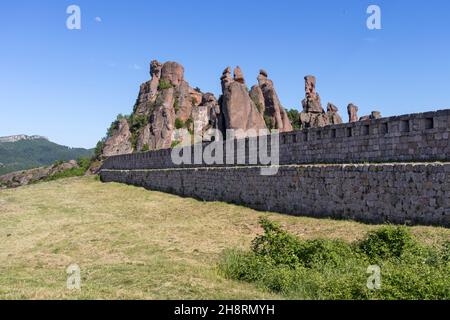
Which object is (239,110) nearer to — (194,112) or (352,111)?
(194,112)

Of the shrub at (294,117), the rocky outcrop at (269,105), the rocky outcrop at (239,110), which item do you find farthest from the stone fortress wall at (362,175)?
the shrub at (294,117)

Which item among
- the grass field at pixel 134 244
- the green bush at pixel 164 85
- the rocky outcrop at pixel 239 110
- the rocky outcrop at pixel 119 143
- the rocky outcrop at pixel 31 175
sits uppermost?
the green bush at pixel 164 85

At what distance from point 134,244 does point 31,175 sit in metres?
68.9

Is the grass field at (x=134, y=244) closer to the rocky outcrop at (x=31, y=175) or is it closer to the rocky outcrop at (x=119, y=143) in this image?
the rocky outcrop at (x=119, y=143)

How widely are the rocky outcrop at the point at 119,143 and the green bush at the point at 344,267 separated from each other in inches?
2216

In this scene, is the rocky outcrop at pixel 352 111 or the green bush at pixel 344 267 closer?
the green bush at pixel 344 267

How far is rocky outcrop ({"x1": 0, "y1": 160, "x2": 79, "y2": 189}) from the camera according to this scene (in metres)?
71.9

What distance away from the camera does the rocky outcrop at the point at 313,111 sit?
58.6m

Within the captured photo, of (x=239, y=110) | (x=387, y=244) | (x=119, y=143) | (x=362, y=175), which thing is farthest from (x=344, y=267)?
(x=119, y=143)

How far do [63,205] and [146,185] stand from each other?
9943mm

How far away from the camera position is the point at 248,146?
22078 millimetres

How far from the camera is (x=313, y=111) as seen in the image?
205 feet

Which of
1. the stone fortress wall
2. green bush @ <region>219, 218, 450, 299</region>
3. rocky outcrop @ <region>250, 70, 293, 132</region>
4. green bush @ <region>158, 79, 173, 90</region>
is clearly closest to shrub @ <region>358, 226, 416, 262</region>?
green bush @ <region>219, 218, 450, 299</region>

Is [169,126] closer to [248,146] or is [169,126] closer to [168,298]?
[248,146]
